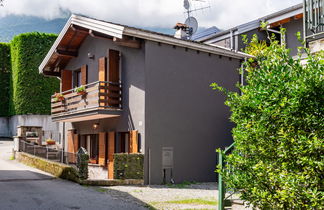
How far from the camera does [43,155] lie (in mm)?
19359

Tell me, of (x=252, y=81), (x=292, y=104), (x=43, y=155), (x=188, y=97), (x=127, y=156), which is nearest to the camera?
(x=292, y=104)

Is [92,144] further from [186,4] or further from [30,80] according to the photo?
[30,80]

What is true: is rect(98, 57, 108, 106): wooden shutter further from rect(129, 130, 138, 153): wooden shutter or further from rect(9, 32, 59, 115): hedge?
rect(9, 32, 59, 115): hedge

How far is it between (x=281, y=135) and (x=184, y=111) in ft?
37.5

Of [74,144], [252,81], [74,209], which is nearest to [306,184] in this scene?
[252,81]

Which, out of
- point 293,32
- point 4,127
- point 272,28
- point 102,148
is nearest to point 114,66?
point 102,148

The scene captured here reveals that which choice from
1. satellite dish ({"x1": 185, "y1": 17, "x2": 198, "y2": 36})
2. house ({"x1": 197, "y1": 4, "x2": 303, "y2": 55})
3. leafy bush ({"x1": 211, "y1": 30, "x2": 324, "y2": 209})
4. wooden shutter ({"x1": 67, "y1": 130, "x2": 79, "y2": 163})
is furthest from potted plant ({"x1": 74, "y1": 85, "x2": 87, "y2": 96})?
leafy bush ({"x1": 211, "y1": 30, "x2": 324, "y2": 209})

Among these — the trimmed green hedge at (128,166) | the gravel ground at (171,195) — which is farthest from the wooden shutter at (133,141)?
the gravel ground at (171,195)

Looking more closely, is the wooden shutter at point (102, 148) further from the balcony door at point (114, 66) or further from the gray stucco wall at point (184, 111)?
the gray stucco wall at point (184, 111)

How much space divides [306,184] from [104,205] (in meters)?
6.77

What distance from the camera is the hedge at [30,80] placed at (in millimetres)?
31484

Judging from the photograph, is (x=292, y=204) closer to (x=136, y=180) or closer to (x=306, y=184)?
(x=306, y=184)

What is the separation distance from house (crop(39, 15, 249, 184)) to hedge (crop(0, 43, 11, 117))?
54.3ft

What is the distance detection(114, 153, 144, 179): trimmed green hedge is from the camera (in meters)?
15.2
